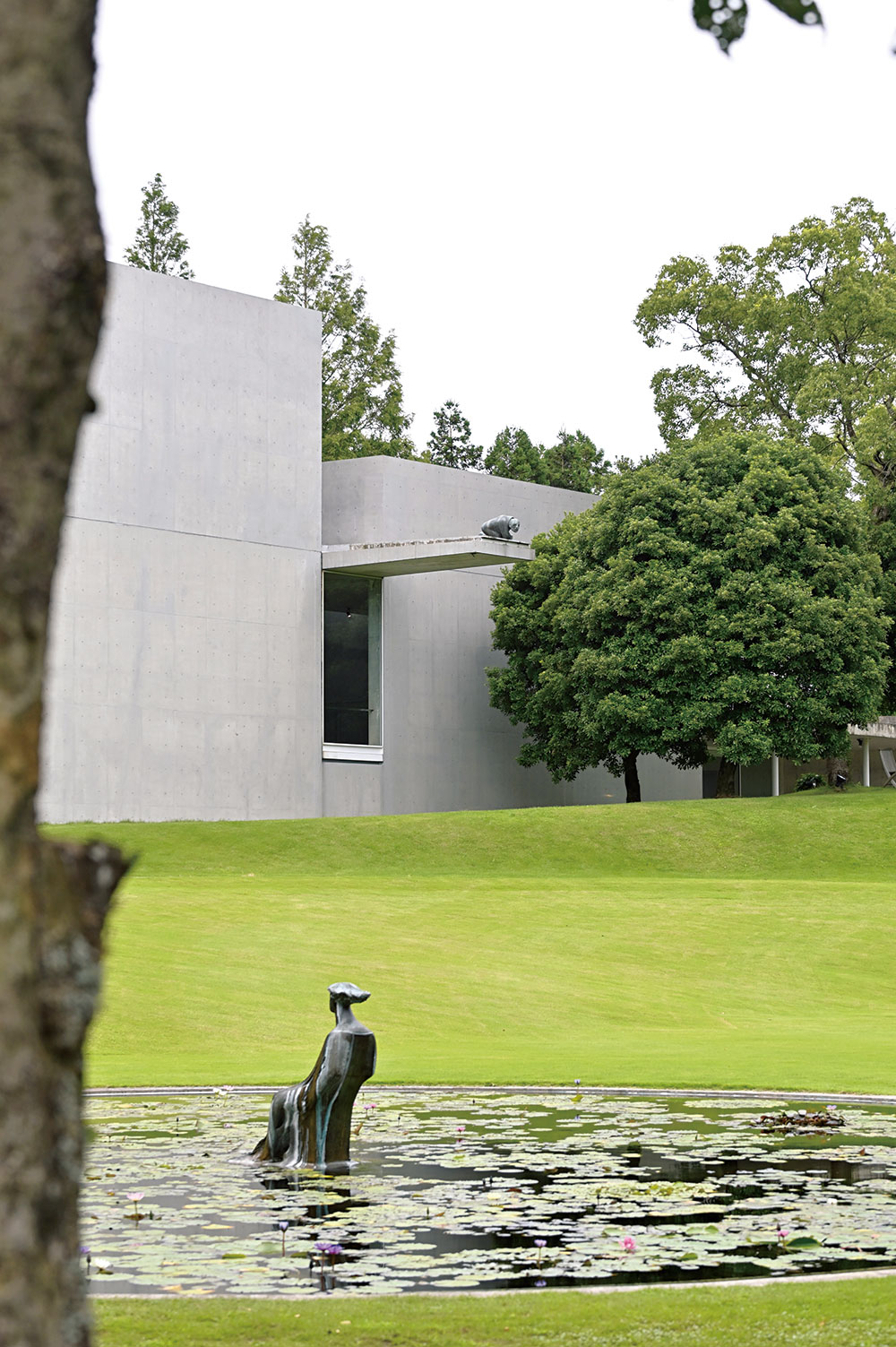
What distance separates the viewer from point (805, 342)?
45656 mm

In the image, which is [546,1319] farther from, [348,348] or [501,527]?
[348,348]

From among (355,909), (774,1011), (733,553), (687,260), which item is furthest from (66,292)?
(687,260)

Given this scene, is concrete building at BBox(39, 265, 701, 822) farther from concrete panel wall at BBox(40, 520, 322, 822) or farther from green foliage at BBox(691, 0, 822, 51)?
green foliage at BBox(691, 0, 822, 51)

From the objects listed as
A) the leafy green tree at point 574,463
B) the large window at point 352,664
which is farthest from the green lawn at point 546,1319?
the leafy green tree at point 574,463

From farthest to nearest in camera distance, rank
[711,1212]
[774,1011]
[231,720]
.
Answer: [231,720] < [774,1011] < [711,1212]

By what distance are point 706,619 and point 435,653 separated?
7.64 meters

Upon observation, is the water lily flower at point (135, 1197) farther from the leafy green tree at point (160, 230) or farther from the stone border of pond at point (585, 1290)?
the leafy green tree at point (160, 230)

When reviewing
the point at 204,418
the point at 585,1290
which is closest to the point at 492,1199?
the point at 585,1290

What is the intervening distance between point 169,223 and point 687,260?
21.1m

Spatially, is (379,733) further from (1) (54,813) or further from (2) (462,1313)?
(2) (462,1313)

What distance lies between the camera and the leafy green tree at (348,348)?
58125mm

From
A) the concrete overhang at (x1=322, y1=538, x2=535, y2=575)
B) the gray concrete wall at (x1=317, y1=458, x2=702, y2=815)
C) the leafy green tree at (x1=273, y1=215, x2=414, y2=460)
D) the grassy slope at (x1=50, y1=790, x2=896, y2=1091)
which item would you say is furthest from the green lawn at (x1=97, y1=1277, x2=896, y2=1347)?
the leafy green tree at (x1=273, y1=215, x2=414, y2=460)

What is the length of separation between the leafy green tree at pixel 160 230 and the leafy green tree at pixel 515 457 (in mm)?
16524

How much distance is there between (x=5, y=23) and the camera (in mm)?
1935
